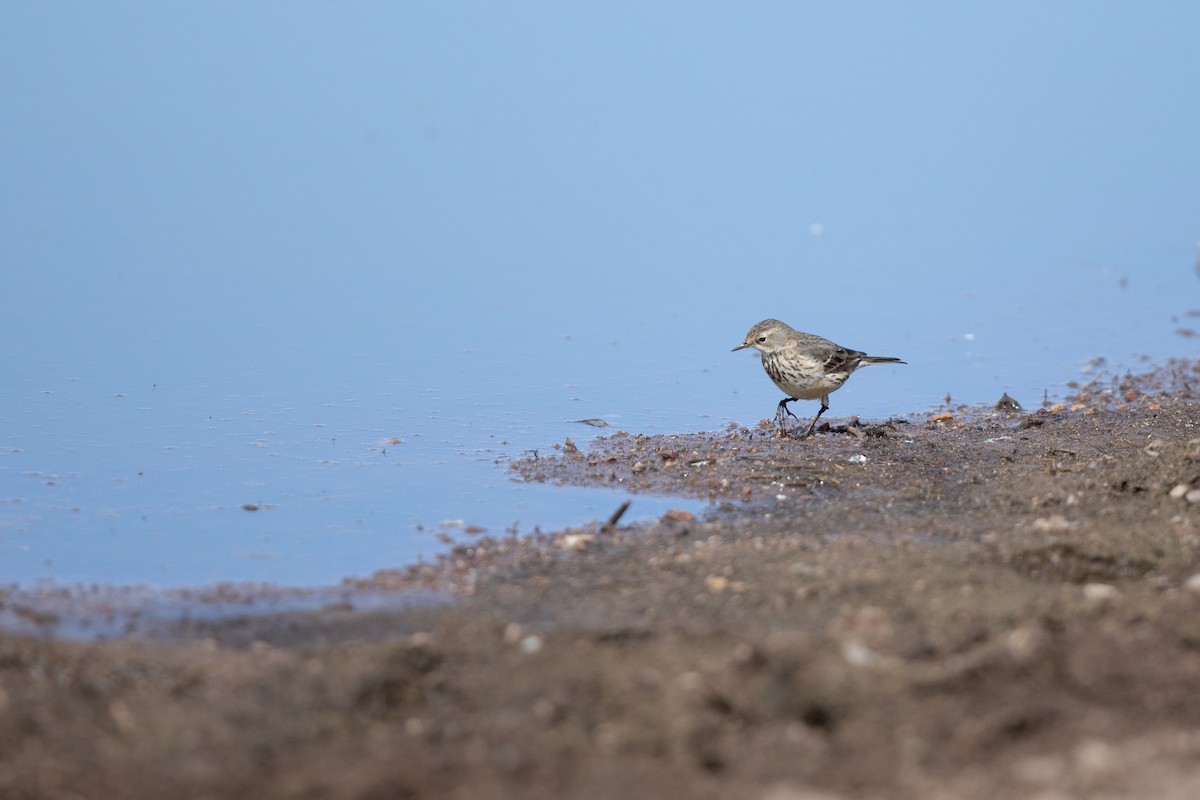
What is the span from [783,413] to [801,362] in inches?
16.3

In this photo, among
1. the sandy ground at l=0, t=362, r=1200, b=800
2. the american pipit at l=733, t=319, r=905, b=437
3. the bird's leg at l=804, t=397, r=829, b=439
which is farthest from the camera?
the american pipit at l=733, t=319, r=905, b=437

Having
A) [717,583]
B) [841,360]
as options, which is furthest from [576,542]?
[841,360]

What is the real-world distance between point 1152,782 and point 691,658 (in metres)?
1.57

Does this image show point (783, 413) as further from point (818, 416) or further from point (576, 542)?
point (576, 542)

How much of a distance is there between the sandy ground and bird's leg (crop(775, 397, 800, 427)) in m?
2.55

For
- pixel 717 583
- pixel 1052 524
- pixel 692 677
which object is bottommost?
pixel 692 677

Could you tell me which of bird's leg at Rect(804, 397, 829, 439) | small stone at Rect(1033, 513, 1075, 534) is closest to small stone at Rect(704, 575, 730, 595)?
small stone at Rect(1033, 513, 1075, 534)

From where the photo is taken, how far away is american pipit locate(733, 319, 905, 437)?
9789mm

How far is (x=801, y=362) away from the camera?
32.3ft

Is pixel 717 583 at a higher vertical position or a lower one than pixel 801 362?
lower

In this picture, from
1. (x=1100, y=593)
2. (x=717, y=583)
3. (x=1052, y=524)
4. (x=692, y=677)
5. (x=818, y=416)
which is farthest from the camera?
(x=818, y=416)

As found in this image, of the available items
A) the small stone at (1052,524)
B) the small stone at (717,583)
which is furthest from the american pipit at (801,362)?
the small stone at (717,583)

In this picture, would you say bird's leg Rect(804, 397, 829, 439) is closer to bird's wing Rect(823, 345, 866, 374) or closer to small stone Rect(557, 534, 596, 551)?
bird's wing Rect(823, 345, 866, 374)

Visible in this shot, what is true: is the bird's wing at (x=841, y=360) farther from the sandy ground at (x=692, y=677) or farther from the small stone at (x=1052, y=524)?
the small stone at (x=1052, y=524)
